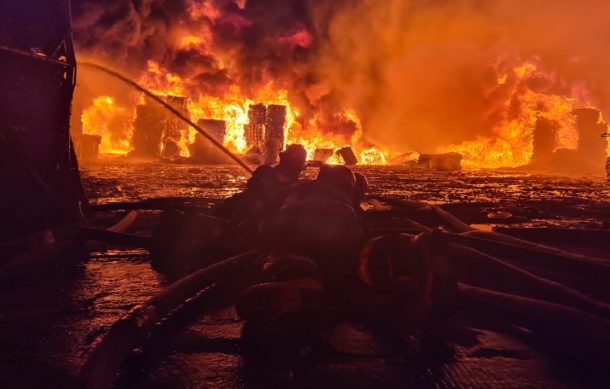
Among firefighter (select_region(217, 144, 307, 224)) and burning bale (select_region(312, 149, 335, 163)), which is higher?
burning bale (select_region(312, 149, 335, 163))

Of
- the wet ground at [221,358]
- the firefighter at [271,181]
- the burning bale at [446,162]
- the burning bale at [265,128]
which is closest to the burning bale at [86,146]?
the burning bale at [265,128]

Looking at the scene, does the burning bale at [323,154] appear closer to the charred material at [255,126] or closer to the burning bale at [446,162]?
the charred material at [255,126]

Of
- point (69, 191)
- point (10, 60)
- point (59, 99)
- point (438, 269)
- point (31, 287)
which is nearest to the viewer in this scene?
point (438, 269)

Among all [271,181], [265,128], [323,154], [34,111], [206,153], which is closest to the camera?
[34,111]

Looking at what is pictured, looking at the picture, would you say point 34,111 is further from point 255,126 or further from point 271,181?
point 255,126

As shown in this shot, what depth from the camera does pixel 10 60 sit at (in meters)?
3.12

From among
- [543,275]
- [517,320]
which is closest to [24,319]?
[517,320]

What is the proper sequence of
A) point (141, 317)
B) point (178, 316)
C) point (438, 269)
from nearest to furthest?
point (141, 317), point (438, 269), point (178, 316)

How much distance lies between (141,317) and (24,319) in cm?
116

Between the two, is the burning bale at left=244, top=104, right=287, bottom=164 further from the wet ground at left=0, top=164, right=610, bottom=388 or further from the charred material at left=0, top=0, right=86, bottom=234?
the wet ground at left=0, top=164, right=610, bottom=388

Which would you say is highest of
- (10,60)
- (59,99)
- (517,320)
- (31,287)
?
(10,60)

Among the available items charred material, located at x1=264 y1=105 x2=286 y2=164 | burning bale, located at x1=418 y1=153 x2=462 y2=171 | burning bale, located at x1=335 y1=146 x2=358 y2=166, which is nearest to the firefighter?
burning bale, located at x1=418 y1=153 x2=462 y2=171

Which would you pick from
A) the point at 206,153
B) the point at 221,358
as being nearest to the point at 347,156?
the point at 206,153

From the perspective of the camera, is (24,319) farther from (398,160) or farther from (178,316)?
(398,160)
